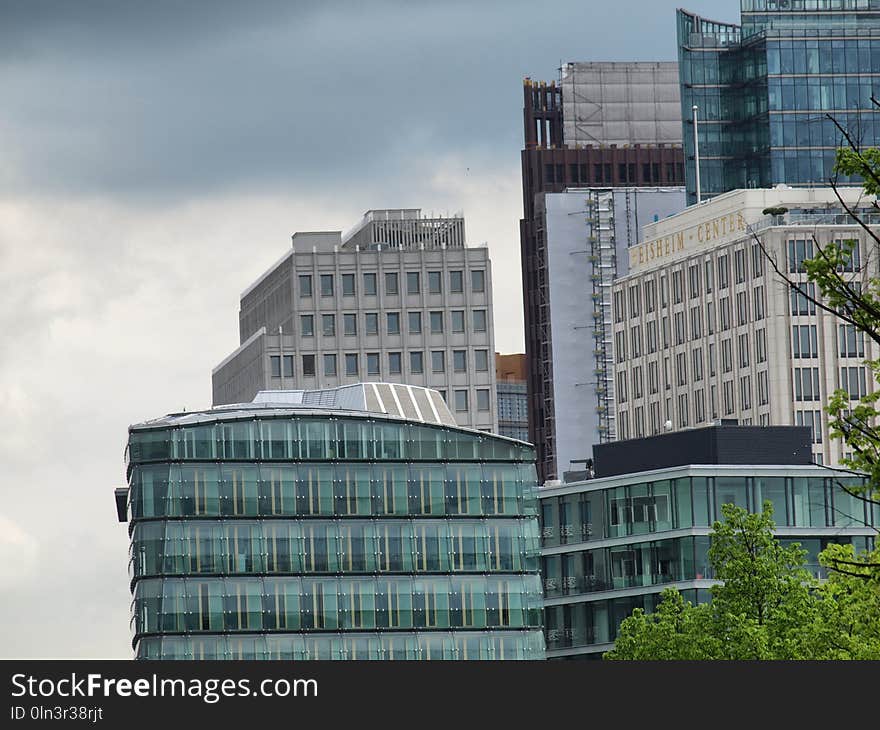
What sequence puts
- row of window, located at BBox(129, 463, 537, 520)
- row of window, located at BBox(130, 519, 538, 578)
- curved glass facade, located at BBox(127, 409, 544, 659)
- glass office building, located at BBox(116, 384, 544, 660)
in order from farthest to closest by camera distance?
row of window, located at BBox(129, 463, 537, 520) < row of window, located at BBox(130, 519, 538, 578) < glass office building, located at BBox(116, 384, 544, 660) < curved glass facade, located at BBox(127, 409, 544, 659)

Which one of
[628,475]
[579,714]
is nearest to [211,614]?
[628,475]

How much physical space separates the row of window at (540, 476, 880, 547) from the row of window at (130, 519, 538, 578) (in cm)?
832

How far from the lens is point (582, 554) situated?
151 metres

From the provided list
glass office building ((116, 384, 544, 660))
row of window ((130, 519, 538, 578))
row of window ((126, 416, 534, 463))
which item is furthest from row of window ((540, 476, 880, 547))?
row of window ((126, 416, 534, 463))

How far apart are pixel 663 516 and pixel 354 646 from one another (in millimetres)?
21644

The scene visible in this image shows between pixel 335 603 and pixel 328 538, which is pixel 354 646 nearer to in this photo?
pixel 335 603

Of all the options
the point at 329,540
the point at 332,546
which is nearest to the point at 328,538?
the point at 329,540

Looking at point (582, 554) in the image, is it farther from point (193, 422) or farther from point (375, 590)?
point (193, 422)

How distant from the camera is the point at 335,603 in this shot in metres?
152

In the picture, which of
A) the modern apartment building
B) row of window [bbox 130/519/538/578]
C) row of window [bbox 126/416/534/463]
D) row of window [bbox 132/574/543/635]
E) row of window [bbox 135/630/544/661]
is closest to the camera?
the modern apartment building

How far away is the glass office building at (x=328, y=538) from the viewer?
150000 millimetres

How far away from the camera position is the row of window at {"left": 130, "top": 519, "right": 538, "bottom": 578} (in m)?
150

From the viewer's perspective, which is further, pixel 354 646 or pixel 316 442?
pixel 316 442

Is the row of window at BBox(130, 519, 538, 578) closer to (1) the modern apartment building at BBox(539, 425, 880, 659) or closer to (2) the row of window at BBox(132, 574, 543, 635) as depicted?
(2) the row of window at BBox(132, 574, 543, 635)
